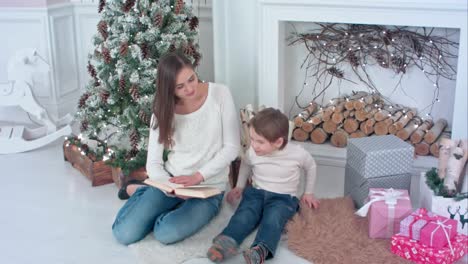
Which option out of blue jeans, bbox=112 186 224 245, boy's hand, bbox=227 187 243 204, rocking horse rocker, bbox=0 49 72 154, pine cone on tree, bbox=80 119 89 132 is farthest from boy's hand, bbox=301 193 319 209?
rocking horse rocker, bbox=0 49 72 154

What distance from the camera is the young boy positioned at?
2.35m

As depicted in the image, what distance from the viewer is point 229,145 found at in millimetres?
2615

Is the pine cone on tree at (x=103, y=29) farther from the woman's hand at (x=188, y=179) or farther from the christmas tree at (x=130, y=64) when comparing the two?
the woman's hand at (x=188, y=179)

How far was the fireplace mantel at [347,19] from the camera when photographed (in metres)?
2.78

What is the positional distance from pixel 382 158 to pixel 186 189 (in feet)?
2.93

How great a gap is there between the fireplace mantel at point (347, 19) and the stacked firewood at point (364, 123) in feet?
0.86

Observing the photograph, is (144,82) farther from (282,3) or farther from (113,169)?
(282,3)

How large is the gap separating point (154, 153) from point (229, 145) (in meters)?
0.34

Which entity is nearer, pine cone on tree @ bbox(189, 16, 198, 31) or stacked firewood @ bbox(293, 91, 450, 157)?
pine cone on tree @ bbox(189, 16, 198, 31)

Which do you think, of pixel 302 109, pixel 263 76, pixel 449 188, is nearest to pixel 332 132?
pixel 302 109

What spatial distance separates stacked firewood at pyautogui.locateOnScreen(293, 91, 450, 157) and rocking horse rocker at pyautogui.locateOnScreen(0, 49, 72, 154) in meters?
1.52

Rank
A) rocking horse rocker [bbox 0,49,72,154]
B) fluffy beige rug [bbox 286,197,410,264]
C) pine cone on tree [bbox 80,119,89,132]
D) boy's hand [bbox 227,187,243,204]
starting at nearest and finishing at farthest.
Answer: fluffy beige rug [bbox 286,197,410,264], boy's hand [bbox 227,187,243,204], pine cone on tree [bbox 80,119,89,132], rocking horse rocker [bbox 0,49,72,154]

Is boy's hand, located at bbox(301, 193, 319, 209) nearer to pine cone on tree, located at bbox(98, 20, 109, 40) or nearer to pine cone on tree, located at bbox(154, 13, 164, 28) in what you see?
pine cone on tree, located at bbox(154, 13, 164, 28)

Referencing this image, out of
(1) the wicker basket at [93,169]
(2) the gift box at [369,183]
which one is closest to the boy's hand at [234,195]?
(2) the gift box at [369,183]
